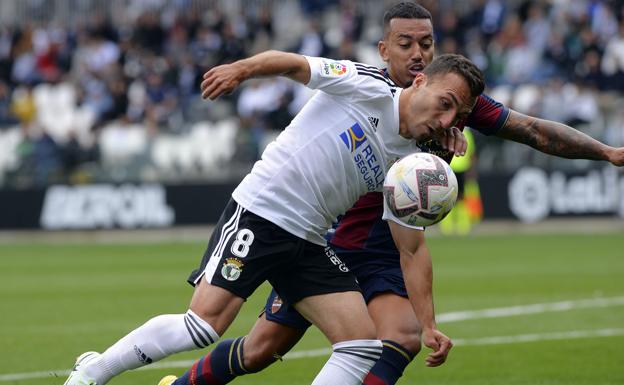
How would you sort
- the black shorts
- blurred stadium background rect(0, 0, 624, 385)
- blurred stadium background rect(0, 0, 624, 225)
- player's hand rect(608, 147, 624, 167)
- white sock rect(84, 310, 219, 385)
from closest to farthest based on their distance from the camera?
1. white sock rect(84, 310, 219, 385)
2. the black shorts
3. player's hand rect(608, 147, 624, 167)
4. blurred stadium background rect(0, 0, 624, 385)
5. blurred stadium background rect(0, 0, 624, 225)

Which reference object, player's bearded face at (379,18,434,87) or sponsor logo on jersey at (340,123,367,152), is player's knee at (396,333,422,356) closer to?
Answer: sponsor logo on jersey at (340,123,367,152)

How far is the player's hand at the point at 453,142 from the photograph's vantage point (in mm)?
6613

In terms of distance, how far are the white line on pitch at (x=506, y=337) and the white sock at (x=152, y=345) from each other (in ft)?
4.45

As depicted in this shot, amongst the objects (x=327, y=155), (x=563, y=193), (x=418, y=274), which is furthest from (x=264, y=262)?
(x=563, y=193)

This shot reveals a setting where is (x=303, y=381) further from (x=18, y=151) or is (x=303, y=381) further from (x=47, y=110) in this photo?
(x=47, y=110)

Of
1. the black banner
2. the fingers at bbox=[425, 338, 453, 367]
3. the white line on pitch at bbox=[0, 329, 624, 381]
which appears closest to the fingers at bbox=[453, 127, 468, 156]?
the fingers at bbox=[425, 338, 453, 367]

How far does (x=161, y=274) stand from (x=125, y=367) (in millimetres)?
10899

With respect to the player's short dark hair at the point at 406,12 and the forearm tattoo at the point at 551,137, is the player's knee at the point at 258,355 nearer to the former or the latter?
the forearm tattoo at the point at 551,137

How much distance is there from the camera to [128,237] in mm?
25047

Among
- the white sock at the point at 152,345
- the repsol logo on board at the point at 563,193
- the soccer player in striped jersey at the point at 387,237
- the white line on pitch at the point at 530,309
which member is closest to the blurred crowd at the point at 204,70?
the repsol logo on board at the point at 563,193

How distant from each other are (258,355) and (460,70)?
2.14m

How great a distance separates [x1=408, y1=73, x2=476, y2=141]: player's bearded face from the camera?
6355 millimetres

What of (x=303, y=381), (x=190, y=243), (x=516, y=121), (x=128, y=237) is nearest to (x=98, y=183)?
(x=128, y=237)

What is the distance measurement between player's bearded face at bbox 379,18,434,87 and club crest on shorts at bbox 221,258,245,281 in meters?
1.70
